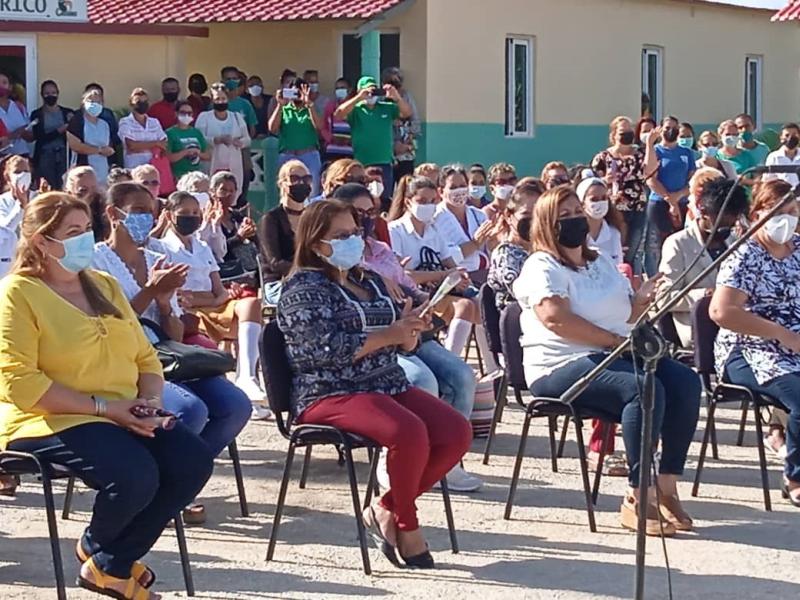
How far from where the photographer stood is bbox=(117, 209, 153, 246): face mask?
25.4 ft

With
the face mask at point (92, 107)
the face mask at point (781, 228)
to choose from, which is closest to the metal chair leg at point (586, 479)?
the face mask at point (781, 228)

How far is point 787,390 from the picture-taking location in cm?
754

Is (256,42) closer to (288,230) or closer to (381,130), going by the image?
(381,130)

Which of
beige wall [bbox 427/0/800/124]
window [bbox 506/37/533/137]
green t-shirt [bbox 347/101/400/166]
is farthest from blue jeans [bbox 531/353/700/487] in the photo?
window [bbox 506/37/533/137]

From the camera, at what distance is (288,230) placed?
9.40 metres

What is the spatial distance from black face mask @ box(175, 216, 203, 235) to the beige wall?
12.4 meters

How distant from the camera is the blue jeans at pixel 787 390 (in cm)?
752

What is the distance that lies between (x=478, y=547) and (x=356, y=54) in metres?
15.8

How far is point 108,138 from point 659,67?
12286 mm

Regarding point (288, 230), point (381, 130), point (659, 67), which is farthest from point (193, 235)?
point (659, 67)

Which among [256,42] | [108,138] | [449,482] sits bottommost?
[449,482]

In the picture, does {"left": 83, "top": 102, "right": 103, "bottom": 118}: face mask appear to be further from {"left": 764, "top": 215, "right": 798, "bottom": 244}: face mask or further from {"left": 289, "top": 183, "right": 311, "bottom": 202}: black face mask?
{"left": 764, "top": 215, "right": 798, "bottom": 244}: face mask

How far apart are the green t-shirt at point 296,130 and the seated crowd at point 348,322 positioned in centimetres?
648

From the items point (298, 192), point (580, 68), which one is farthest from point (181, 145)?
point (298, 192)
